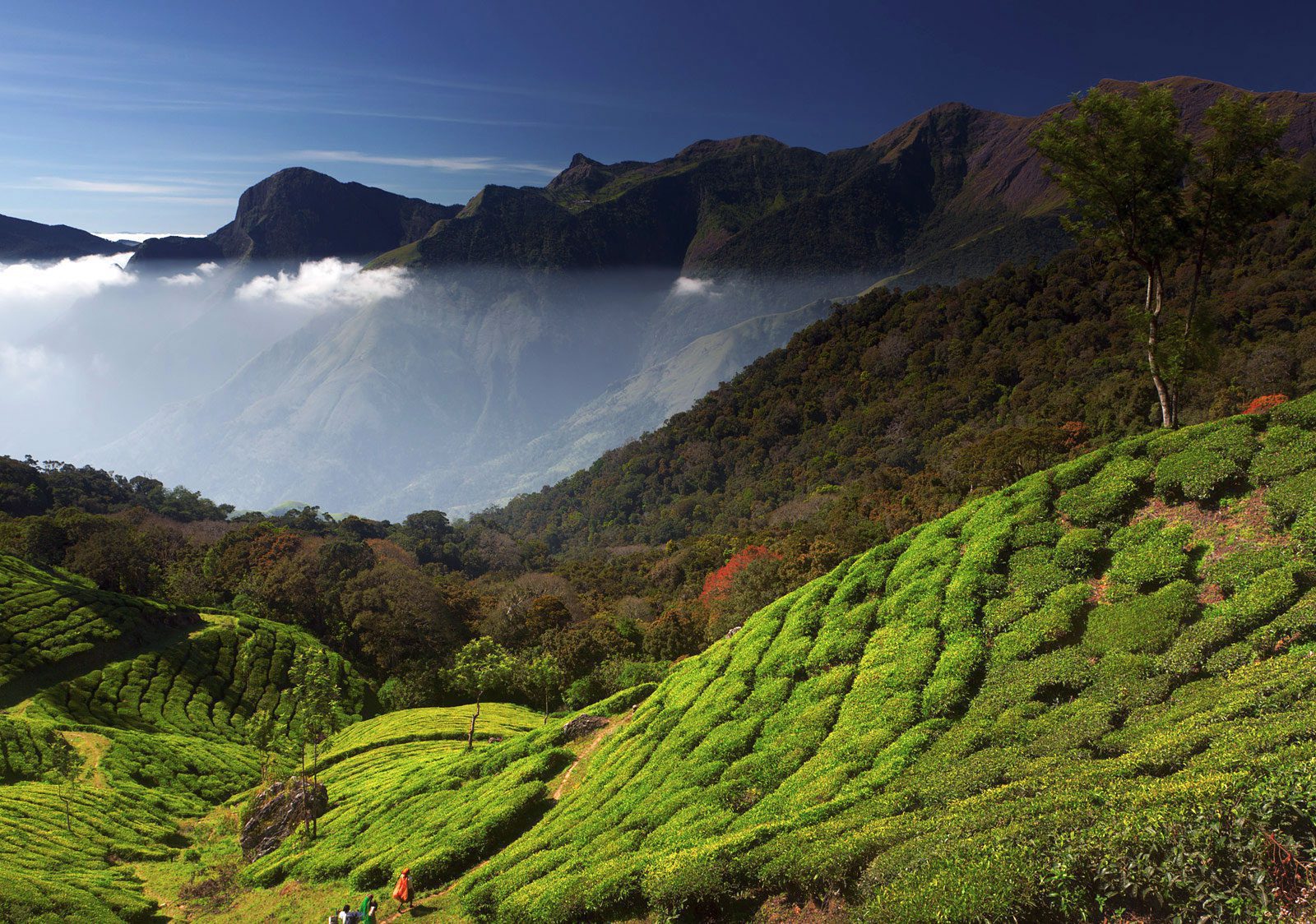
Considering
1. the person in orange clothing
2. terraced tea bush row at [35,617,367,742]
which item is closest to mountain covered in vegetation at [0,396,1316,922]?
the person in orange clothing

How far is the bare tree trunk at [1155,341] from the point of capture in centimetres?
2359

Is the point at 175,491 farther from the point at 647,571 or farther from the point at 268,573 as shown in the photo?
the point at 647,571

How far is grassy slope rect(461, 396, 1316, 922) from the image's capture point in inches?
370

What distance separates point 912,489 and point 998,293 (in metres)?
74.2

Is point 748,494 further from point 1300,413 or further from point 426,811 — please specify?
point 1300,413

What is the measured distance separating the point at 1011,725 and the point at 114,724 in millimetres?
51637

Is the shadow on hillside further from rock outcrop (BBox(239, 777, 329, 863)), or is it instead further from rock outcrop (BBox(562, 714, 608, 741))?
rock outcrop (BBox(562, 714, 608, 741))

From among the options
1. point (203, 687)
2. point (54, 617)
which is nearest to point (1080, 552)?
point (203, 687)

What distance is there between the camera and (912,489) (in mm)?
70062

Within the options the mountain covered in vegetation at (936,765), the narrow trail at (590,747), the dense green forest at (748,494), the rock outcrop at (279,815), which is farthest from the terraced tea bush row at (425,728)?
the narrow trail at (590,747)

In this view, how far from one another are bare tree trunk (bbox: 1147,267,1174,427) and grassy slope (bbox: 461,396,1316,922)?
2.27 meters

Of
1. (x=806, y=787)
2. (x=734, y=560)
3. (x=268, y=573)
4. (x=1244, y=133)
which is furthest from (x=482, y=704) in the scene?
(x=1244, y=133)

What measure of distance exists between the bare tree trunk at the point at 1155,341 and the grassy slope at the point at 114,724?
3707 centimetres

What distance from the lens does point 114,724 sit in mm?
43750
